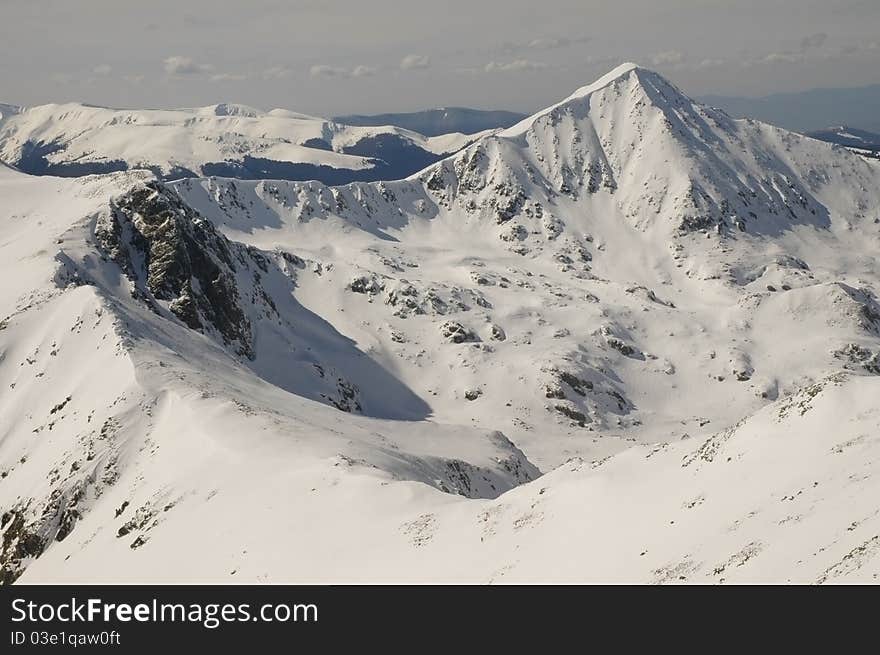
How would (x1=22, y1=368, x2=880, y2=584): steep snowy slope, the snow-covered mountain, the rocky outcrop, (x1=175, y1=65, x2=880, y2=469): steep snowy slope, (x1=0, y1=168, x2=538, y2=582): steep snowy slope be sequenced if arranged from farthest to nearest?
(x1=175, y1=65, x2=880, y2=469): steep snowy slope
the rocky outcrop
(x1=0, y1=168, x2=538, y2=582): steep snowy slope
the snow-covered mountain
(x1=22, y1=368, x2=880, y2=584): steep snowy slope

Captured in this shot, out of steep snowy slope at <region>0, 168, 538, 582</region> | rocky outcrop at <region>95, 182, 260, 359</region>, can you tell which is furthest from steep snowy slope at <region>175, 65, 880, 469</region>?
rocky outcrop at <region>95, 182, 260, 359</region>

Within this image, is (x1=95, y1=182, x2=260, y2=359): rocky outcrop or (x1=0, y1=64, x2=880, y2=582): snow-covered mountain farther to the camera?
(x1=95, y1=182, x2=260, y2=359): rocky outcrop

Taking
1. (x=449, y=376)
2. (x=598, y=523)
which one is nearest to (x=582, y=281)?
(x=449, y=376)

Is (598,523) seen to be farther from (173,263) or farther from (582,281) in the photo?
(582,281)

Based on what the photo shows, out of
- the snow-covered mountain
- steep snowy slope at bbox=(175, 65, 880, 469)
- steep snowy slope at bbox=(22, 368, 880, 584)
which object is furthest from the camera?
steep snowy slope at bbox=(175, 65, 880, 469)

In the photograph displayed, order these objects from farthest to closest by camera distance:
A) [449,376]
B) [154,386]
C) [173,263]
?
1. [449,376]
2. [173,263]
3. [154,386]

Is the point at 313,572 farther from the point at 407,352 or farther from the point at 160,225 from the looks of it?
the point at 407,352

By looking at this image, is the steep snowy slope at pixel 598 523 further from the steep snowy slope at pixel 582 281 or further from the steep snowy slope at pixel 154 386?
the steep snowy slope at pixel 582 281

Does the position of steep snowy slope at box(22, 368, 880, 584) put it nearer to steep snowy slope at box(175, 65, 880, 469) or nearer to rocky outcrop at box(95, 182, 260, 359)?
rocky outcrop at box(95, 182, 260, 359)
